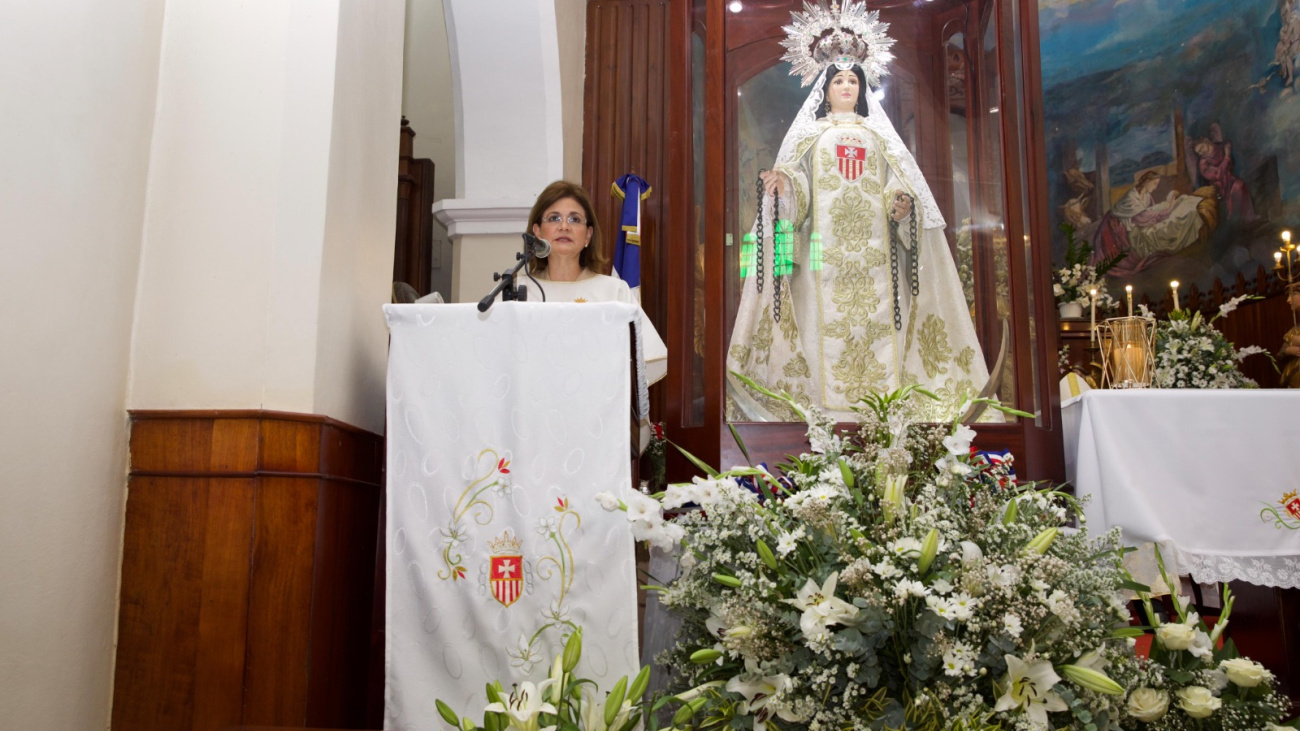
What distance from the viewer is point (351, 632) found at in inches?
110

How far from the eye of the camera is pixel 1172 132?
8.08 m

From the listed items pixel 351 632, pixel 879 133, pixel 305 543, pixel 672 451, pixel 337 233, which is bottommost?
pixel 351 632

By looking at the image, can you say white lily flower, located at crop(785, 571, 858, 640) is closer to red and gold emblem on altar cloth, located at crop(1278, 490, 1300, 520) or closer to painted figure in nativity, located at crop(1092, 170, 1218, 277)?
red and gold emblem on altar cloth, located at crop(1278, 490, 1300, 520)

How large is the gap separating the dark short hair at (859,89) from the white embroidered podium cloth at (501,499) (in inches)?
61.2

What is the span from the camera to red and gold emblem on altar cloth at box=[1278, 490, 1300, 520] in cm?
302

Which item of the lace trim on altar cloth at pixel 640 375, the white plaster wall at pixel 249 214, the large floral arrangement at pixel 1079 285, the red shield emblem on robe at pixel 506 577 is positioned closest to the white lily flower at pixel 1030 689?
the red shield emblem on robe at pixel 506 577

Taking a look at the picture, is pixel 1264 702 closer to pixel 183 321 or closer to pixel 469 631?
pixel 469 631

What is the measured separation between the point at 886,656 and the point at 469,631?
1232 mm

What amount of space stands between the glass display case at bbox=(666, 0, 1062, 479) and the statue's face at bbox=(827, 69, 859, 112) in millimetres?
65

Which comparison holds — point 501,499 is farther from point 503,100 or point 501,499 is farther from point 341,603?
point 503,100

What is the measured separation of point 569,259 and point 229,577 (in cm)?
186

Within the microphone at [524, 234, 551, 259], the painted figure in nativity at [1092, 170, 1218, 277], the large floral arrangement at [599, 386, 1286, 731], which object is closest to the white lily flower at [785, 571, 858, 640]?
the large floral arrangement at [599, 386, 1286, 731]

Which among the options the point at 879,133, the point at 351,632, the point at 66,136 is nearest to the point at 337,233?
the point at 66,136

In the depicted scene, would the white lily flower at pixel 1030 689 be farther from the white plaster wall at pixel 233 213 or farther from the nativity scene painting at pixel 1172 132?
the nativity scene painting at pixel 1172 132
